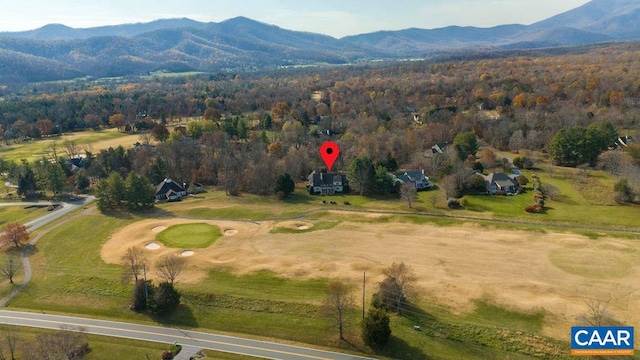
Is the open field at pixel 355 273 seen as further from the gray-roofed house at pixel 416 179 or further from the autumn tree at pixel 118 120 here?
the autumn tree at pixel 118 120

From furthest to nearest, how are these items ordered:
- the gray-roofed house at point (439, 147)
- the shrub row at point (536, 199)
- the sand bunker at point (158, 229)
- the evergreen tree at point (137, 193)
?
the gray-roofed house at point (439, 147)
the evergreen tree at point (137, 193)
the shrub row at point (536, 199)
the sand bunker at point (158, 229)

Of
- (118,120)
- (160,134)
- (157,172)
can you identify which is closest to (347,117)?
(160,134)

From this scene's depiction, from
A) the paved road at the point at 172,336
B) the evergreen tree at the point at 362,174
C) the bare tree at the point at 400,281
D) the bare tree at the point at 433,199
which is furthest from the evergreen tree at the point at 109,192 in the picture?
the bare tree at the point at 433,199

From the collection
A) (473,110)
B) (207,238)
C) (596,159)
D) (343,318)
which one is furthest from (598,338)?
(473,110)

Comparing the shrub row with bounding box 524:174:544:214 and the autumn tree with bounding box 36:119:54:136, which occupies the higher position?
the autumn tree with bounding box 36:119:54:136

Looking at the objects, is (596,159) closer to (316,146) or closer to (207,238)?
(316,146)

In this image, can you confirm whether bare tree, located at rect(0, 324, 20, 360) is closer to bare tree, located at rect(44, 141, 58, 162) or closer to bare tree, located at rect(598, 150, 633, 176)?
bare tree, located at rect(44, 141, 58, 162)

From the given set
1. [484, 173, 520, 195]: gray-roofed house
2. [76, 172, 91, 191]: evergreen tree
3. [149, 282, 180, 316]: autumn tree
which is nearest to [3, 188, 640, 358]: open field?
[149, 282, 180, 316]: autumn tree
